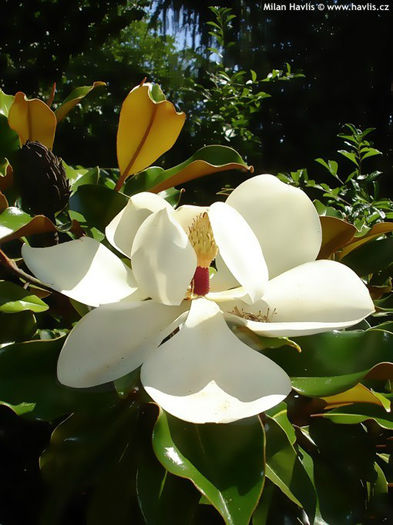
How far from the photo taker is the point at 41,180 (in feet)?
1.95

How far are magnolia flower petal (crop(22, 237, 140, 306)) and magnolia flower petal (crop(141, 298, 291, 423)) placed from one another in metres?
0.07

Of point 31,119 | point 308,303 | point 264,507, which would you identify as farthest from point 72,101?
point 264,507

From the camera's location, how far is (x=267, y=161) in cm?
354

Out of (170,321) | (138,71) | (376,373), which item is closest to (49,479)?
(170,321)

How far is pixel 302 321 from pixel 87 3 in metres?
1.99

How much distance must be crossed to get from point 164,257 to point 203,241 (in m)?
0.10

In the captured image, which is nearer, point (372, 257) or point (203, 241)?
point (203, 241)

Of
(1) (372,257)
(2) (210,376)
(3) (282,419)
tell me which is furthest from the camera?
(1) (372,257)

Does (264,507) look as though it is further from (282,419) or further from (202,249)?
(202,249)

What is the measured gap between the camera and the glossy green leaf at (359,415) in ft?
1.86

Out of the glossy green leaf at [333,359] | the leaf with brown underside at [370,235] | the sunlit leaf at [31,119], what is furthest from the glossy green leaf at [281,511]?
the sunlit leaf at [31,119]

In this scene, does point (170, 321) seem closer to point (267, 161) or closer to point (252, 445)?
point (252, 445)

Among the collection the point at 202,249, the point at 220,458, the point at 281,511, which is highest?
the point at 202,249

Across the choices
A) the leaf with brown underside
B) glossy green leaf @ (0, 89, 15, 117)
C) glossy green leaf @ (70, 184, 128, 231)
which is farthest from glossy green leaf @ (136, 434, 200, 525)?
glossy green leaf @ (0, 89, 15, 117)
